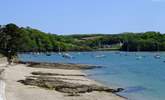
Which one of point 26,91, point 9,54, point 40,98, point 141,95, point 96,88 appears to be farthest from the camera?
point 9,54

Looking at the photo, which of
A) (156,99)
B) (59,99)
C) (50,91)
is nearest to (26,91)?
(50,91)

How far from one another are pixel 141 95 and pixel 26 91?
10.6 metres

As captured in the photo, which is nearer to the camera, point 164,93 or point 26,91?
point 26,91

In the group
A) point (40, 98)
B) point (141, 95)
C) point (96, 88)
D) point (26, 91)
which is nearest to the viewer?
point (40, 98)

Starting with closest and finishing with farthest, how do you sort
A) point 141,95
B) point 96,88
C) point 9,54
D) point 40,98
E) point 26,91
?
point 40,98, point 26,91, point 141,95, point 96,88, point 9,54

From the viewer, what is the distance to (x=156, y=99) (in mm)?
40094

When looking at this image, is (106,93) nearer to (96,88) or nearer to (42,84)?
(96,88)

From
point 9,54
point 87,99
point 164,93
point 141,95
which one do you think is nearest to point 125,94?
point 141,95

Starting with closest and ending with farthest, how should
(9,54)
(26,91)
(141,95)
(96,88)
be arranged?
(26,91)
(141,95)
(96,88)
(9,54)

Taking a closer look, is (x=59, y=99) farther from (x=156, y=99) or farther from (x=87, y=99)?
(x=156, y=99)

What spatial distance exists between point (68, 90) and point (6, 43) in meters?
63.8

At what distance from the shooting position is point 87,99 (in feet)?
118

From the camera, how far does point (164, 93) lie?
45.1 meters

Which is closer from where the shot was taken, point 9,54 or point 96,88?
point 96,88
